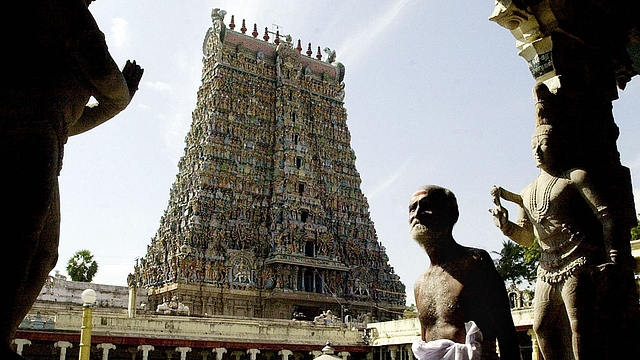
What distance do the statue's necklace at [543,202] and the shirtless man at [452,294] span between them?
1133 millimetres

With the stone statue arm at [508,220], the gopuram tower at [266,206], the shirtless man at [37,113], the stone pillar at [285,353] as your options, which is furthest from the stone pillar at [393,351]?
the shirtless man at [37,113]

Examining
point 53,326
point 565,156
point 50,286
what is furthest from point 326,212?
point 565,156

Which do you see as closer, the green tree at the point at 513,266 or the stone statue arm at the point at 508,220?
the stone statue arm at the point at 508,220

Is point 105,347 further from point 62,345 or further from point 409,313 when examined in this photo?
point 409,313

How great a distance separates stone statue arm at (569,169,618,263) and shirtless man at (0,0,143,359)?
260cm

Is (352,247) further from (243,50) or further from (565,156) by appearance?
(565,156)

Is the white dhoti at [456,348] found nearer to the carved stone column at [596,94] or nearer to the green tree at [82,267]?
the carved stone column at [596,94]

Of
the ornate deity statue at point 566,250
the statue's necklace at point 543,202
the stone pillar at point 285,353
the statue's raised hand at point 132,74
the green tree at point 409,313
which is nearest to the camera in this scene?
the statue's raised hand at point 132,74

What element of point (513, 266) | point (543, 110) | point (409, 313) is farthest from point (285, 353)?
point (543, 110)

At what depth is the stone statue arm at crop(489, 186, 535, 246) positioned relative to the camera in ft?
13.0

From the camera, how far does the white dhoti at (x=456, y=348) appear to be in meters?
2.48

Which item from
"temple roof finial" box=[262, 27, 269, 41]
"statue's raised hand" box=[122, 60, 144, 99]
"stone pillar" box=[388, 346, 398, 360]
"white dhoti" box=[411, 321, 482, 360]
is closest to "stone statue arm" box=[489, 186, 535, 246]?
"white dhoti" box=[411, 321, 482, 360]

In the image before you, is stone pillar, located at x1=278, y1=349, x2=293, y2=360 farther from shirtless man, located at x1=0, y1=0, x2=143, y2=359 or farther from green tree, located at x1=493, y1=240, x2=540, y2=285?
shirtless man, located at x1=0, y1=0, x2=143, y2=359

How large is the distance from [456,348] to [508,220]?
1681mm
